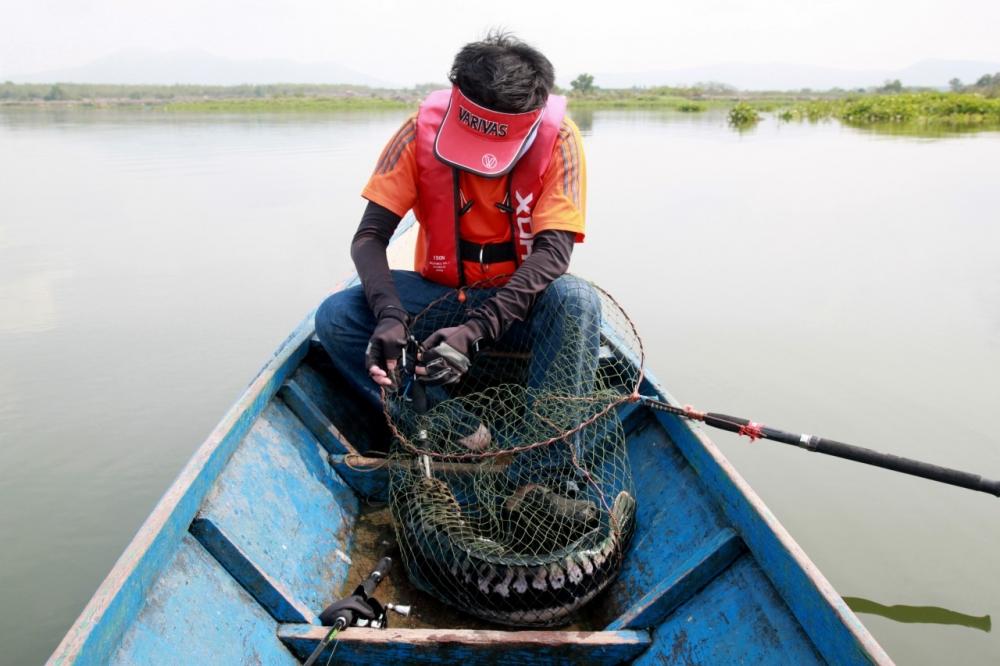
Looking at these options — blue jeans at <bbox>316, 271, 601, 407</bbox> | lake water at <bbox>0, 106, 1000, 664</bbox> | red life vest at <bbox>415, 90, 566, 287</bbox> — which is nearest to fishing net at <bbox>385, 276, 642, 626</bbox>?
blue jeans at <bbox>316, 271, 601, 407</bbox>

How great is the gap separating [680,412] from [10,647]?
2913 millimetres

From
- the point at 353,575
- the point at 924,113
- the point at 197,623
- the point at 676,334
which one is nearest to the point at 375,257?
the point at 353,575

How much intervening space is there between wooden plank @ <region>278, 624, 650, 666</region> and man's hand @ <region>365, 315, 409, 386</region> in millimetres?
878

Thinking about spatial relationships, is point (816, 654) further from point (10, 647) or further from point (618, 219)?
point (618, 219)

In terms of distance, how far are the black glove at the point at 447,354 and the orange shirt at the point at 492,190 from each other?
1.93 ft

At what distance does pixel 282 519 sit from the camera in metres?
2.64

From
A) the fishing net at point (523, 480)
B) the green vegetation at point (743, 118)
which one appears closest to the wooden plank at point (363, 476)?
the fishing net at point (523, 480)

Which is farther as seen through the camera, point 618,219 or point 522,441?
point 618,219

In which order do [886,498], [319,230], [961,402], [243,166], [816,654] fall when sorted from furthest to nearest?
[243,166] → [319,230] → [961,402] → [886,498] → [816,654]

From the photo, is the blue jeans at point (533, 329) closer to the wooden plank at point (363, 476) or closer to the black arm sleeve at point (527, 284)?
the black arm sleeve at point (527, 284)

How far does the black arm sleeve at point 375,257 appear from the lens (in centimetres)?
289

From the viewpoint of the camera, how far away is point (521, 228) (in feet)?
9.91

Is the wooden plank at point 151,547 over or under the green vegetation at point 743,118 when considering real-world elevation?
under

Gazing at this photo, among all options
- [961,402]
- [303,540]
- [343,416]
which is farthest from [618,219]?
[303,540]
